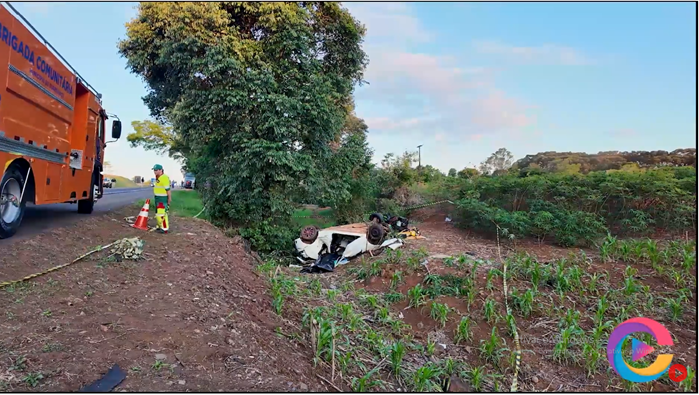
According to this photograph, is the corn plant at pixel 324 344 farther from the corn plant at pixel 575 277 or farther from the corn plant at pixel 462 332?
the corn plant at pixel 575 277

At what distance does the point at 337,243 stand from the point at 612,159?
12216 mm

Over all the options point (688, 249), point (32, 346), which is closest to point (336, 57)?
point (688, 249)

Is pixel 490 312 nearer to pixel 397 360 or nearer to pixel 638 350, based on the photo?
pixel 638 350

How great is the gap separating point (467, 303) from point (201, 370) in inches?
220

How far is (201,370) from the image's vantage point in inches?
133

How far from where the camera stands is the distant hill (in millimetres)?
13758

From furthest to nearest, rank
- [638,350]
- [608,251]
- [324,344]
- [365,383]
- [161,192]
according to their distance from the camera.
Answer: [608,251], [161,192], [638,350], [324,344], [365,383]

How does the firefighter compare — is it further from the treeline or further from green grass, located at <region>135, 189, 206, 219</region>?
the treeline

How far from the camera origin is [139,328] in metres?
3.96

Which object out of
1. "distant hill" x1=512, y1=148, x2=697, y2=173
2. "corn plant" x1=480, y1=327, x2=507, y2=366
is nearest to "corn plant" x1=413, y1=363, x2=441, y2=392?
"corn plant" x1=480, y1=327, x2=507, y2=366

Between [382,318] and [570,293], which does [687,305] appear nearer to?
[570,293]

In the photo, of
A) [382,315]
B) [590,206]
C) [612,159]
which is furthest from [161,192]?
[612,159]

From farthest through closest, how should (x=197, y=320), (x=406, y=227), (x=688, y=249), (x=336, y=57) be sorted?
(x=336, y=57)
(x=406, y=227)
(x=688, y=249)
(x=197, y=320)

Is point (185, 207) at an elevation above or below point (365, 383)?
above
